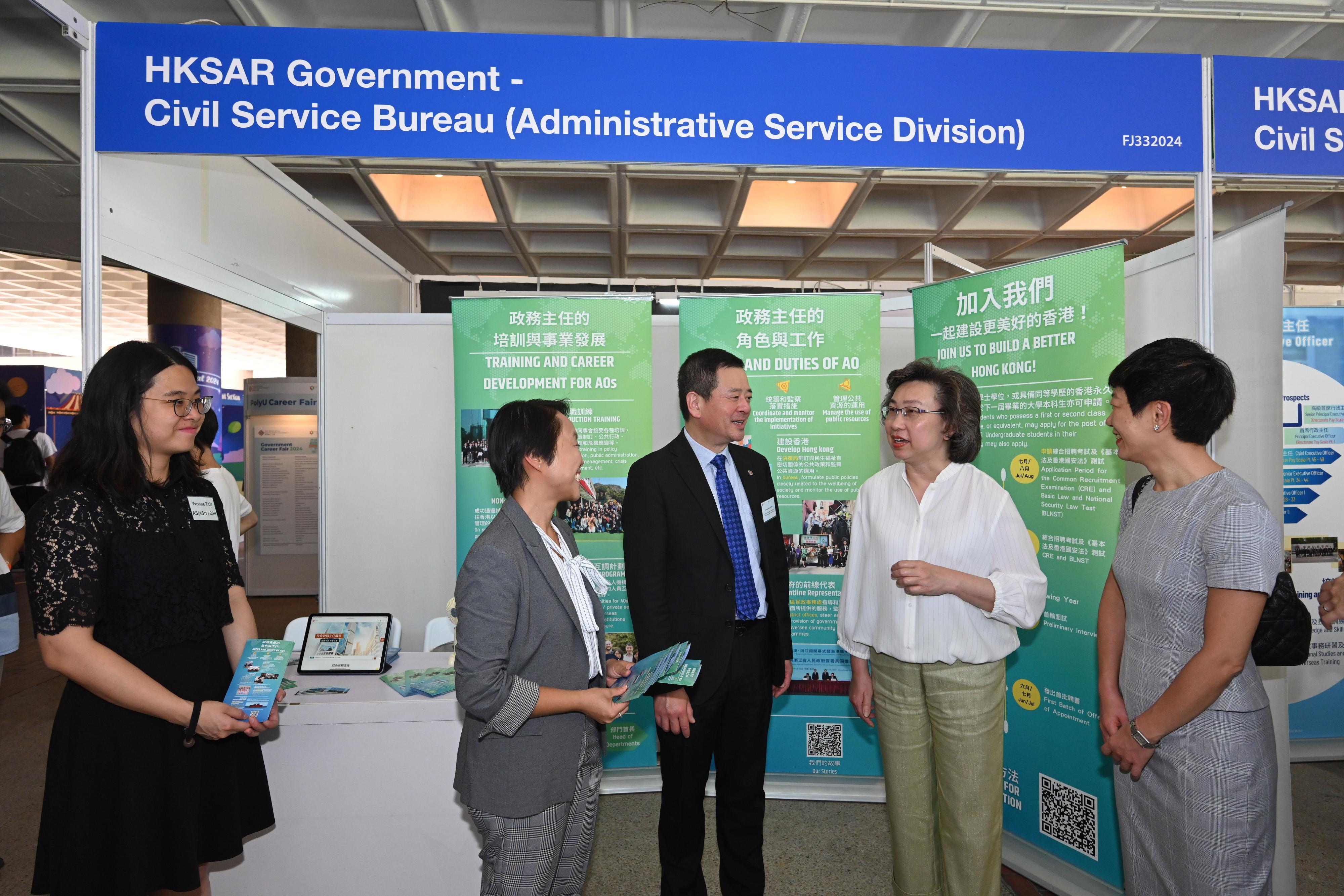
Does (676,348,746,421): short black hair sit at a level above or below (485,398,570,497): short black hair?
above

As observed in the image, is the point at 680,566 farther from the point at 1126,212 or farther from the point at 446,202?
the point at 1126,212

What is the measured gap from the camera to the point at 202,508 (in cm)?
175

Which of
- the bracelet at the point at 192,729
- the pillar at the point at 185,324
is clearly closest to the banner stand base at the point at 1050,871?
the bracelet at the point at 192,729

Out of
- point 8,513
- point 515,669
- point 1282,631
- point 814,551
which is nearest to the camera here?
point 515,669

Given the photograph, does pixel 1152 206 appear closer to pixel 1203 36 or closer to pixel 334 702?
pixel 1203 36

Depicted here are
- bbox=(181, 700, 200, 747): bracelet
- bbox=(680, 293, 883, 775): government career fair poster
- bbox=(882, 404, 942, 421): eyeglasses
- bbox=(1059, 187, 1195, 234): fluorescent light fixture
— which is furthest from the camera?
bbox=(1059, 187, 1195, 234): fluorescent light fixture

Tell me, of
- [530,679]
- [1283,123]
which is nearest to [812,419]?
[1283,123]

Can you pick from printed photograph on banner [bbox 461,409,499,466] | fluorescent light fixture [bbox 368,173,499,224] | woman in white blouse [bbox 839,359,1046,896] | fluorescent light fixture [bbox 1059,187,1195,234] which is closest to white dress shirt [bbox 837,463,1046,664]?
woman in white blouse [bbox 839,359,1046,896]

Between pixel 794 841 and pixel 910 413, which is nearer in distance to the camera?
pixel 910 413

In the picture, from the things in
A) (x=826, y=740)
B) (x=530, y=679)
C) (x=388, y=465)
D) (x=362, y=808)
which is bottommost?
(x=826, y=740)

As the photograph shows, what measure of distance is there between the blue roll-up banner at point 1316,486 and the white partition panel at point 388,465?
4.77 metres

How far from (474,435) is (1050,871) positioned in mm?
2975

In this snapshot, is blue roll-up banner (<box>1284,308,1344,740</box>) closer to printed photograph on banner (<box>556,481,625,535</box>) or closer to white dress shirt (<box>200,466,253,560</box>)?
printed photograph on banner (<box>556,481,625,535</box>)

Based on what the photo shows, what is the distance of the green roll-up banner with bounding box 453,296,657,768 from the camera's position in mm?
3361
